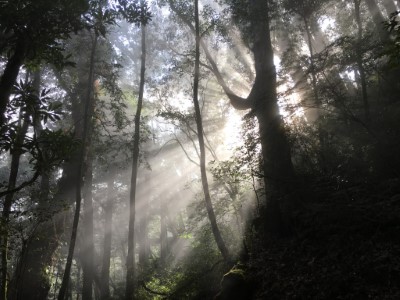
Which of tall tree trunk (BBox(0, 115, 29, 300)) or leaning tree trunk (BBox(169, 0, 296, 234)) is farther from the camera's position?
leaning tree trunk (BBox(169, 0, 296, 234))

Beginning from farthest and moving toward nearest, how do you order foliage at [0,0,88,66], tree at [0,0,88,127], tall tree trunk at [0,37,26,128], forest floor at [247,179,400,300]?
forest floor at [247,179,400,300], foliage at [0,0,88,66], tree at [0,0,88,127], tall tree trunk at [0,37,26,128]

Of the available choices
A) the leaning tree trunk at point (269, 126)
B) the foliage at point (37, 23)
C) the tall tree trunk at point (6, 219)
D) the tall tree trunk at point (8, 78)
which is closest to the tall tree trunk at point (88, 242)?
the tall tree trunk at point (6, 219)

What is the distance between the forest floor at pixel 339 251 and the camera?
568 cm

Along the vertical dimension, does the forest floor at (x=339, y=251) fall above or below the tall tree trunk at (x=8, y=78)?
below

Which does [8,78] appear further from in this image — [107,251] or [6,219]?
[107,251]

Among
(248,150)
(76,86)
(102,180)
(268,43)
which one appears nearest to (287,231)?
(248,150)

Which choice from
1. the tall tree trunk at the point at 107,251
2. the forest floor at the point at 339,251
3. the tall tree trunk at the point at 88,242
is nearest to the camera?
the forest floor at the point at 339,251

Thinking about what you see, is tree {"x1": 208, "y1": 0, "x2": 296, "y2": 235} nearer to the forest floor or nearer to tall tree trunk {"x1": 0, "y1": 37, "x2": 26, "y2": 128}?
the forest floor

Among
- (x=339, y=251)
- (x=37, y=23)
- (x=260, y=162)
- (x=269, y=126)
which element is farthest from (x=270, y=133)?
(x=37, y=23)

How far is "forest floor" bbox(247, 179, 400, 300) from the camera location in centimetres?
568

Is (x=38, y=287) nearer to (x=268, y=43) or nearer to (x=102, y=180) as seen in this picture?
(x=268, y=43)

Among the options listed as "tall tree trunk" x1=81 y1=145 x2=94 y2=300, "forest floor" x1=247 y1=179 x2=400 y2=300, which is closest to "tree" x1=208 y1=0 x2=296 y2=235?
"forest floor" x1=247 y1=179 x2=400 y2=300

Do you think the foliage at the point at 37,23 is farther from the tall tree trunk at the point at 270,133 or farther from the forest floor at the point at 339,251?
the tall tree trunk at the point at 270,133

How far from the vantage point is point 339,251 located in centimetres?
688
